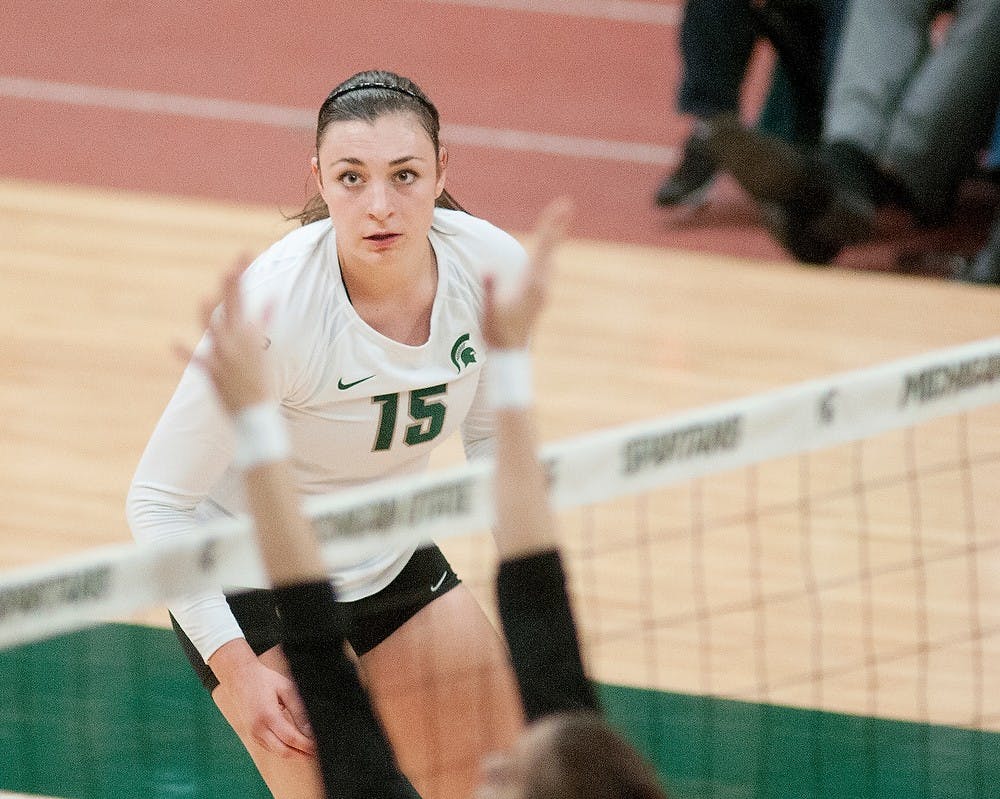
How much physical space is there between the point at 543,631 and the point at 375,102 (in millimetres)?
1069

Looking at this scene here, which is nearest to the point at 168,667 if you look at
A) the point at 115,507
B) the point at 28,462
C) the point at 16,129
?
the point at 115,507

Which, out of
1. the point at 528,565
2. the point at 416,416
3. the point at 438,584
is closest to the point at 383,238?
the point at 416,416

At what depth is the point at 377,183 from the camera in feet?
8.64

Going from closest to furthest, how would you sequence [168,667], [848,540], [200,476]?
[200,476] → [168,667] → [848,540]

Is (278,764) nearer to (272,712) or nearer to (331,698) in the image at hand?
(272,712)

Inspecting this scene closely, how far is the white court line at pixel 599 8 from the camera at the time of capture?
9.69 m

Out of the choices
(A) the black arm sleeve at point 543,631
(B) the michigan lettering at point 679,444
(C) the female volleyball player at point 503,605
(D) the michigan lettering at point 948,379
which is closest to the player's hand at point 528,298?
(C) the female volleyball player at point 503,605

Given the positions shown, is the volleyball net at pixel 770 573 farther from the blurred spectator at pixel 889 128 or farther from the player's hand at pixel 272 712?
the blurred spectator at pixel 889 128

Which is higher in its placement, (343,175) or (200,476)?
(343,175)

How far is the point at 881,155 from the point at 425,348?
172 inches

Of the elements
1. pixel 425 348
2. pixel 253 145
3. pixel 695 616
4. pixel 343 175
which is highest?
pixel 343 175

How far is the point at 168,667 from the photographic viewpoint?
3926 millimetres

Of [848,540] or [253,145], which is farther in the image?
[253,145]

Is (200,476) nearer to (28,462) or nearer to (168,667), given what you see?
(168,667)
